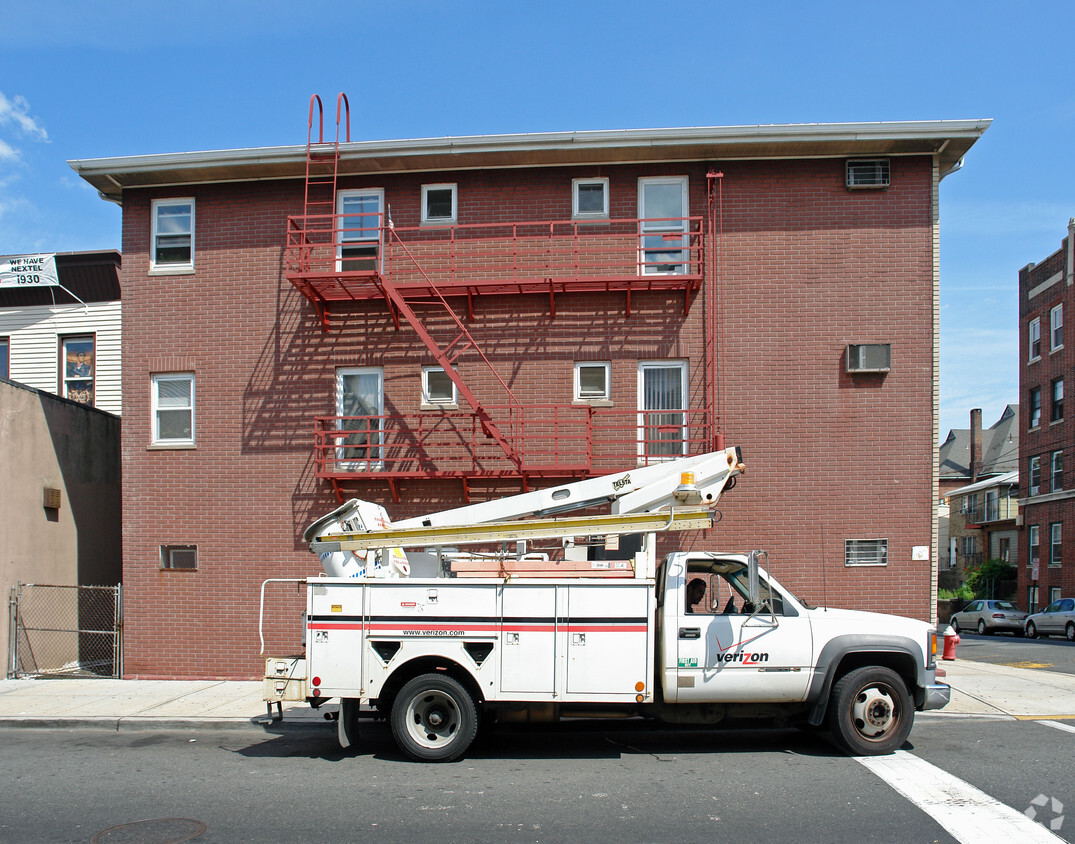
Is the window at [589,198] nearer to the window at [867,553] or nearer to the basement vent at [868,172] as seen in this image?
the basement vent at [868,172]

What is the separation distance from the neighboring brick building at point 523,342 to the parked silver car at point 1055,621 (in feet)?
58.7

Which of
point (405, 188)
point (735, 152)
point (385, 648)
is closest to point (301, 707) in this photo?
point (385, 648)

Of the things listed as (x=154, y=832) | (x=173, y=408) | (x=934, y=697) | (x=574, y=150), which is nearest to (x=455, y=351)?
(x=574, y=150)

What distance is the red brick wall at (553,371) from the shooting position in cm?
1326

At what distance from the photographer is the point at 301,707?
36.8 ft

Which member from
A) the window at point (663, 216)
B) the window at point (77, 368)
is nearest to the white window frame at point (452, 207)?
the window at point (663, 216)

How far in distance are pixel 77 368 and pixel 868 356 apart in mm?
16268

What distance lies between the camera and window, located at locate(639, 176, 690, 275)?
13.9m

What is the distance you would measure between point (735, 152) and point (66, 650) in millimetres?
13972

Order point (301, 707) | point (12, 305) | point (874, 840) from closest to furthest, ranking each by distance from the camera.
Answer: point (874, 840) < point (301, 707) < point (12, 305)

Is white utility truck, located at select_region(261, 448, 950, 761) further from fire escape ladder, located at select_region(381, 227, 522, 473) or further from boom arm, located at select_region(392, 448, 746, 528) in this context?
fire escape ladder, located at select_region(381, 227, 522, 473)

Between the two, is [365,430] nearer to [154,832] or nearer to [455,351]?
[455,351]

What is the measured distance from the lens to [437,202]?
47.0ft

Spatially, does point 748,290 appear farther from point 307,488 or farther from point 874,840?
point 874,840
